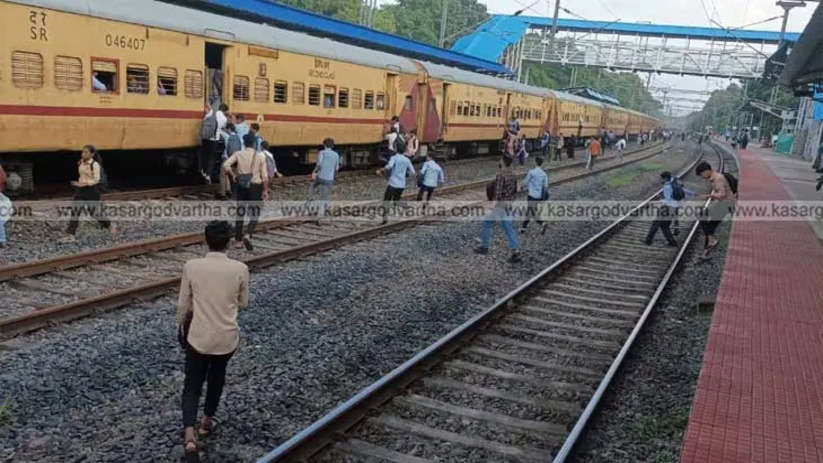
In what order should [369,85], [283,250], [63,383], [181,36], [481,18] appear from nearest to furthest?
[63,383] → [283,250] → [181,36] → [369,85] → [481,18]

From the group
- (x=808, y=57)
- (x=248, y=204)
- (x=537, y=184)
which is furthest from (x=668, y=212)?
(x=248, y=204)

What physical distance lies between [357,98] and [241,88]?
5.19 m

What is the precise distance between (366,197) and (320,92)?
3.11 meters

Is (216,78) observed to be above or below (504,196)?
above

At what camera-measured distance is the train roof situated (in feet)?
37.0

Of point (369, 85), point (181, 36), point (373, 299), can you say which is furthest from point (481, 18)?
point (373, 299)

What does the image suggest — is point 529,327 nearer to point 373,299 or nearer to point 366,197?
point 373,299

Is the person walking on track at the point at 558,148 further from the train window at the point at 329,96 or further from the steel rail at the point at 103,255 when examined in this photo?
the steel rail at the point at 103,255

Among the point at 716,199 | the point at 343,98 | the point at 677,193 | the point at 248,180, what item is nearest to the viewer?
the point at 248,180

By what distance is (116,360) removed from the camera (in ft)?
19.8

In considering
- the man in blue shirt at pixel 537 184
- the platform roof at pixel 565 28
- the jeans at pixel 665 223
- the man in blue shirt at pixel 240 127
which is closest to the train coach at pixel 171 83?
the man in blue shirt at pixel 240 127

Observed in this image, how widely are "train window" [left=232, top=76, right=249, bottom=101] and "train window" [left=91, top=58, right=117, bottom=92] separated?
2945 mm

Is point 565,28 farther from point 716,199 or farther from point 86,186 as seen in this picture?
point 86,186

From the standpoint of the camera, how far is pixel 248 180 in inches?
407
